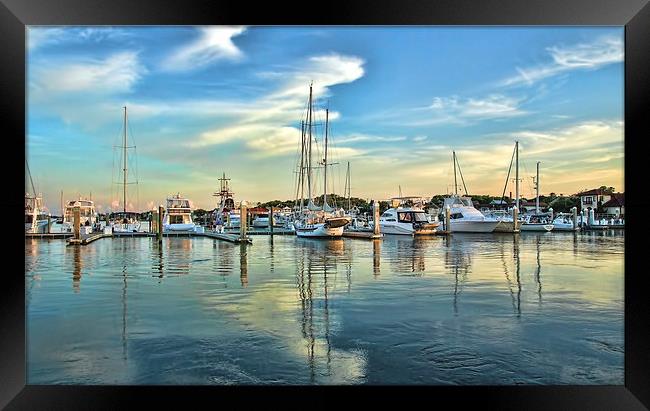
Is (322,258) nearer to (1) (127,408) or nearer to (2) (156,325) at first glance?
(2) (156,325)

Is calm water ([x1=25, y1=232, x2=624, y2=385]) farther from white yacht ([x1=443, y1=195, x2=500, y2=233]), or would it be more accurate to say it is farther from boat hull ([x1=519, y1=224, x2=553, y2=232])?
boat hull ([x1=519, y1=224, x2=553, y2=232])

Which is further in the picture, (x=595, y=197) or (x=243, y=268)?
(x=595, y=197)

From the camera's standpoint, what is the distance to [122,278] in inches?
434

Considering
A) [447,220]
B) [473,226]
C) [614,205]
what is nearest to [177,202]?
[447,220]

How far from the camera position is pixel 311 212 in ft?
93.4

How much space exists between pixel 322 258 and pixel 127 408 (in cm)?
1255

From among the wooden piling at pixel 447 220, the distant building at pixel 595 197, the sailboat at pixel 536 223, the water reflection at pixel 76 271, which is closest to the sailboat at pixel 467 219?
the wooden piling at pixel 447 220

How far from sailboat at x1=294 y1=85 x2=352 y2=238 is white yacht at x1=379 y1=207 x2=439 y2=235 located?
3238mm

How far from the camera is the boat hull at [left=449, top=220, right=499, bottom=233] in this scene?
103ft

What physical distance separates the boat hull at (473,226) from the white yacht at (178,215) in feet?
48.7

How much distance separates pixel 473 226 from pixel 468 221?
43cm

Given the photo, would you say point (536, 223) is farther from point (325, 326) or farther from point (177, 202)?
point (325, 326)
